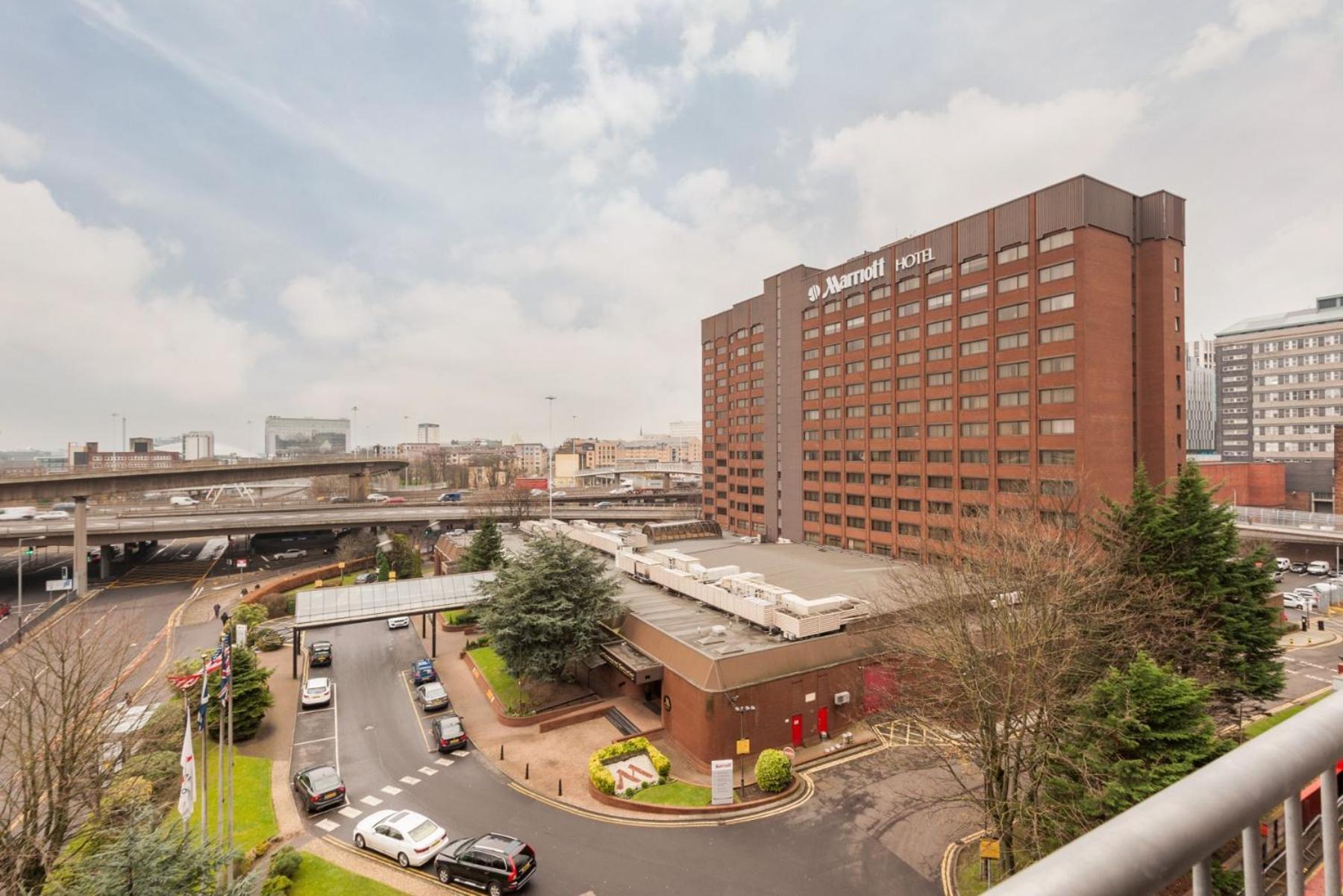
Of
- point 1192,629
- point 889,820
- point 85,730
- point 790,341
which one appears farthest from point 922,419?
point 85,730

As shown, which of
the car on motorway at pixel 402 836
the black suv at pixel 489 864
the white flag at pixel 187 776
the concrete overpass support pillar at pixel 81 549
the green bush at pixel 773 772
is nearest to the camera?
the white flag at pixel 187 776

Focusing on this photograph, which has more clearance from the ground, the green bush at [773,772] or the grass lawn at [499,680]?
the green bush at [773,772]

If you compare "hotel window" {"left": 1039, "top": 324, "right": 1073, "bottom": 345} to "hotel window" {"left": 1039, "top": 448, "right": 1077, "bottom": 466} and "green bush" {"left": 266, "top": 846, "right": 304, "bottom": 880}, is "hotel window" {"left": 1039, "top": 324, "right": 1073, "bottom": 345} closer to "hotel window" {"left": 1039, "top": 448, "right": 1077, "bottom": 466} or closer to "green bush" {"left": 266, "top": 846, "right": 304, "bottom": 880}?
"hotel window" {"left": 1039, "top": 448, "right": 1077, "bottom": 466}

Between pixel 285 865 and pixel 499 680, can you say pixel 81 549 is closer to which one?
pixel 499 680

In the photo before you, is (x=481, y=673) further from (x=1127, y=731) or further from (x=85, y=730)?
(x=1127, y=731)

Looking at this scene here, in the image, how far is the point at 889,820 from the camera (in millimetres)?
22328

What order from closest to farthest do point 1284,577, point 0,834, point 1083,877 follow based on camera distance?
point 1083,877
point 0,834
point 1284,577

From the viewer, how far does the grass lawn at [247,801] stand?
22141 mm

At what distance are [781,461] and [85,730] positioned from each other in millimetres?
56066

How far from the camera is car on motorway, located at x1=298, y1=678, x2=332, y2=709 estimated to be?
33.3 metres

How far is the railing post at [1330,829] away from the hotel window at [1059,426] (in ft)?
149

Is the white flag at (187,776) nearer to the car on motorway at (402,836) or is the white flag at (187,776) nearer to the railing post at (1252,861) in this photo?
the car on motorway at (402,836)

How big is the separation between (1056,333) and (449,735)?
142 ft

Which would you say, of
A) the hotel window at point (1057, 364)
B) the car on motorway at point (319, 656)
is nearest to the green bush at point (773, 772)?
the car on motorway at point (319, 656)
